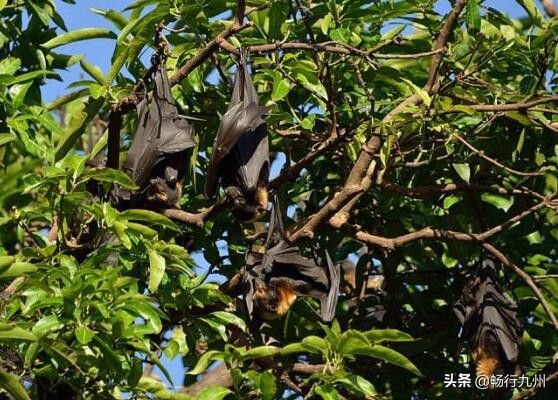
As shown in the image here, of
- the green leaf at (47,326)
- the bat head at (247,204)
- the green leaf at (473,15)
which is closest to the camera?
the green leaf at (47,326)

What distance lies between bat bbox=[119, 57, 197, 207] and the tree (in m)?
0.15

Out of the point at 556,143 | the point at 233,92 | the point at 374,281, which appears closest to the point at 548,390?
the point at 556,143

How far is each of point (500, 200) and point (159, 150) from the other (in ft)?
5.95

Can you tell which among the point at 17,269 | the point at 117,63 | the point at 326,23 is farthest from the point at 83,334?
the point at 326,23

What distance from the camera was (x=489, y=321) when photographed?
19.5 feet

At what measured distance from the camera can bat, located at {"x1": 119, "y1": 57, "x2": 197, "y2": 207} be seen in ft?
17.5

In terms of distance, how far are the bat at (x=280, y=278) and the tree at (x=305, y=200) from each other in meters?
0.11

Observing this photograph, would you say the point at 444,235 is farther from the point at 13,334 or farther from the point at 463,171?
the point at 13,334

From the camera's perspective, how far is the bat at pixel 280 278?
5488mm

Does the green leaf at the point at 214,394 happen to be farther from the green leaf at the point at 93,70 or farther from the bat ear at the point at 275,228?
the green leaf at the point at 93,70

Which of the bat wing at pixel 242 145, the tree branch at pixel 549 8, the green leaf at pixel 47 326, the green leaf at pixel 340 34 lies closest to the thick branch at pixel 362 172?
the green leaf at pixel 340 34

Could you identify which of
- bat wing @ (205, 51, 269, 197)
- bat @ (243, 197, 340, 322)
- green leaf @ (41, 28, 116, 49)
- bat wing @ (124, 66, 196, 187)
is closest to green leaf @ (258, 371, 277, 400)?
bat @ (243, 197, 340, 322)

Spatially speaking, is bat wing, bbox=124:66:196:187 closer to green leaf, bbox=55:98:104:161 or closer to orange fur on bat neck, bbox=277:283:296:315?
green leaf, bbox=55:98:104:161

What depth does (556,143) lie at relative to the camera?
5.74 m
